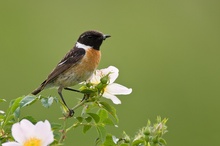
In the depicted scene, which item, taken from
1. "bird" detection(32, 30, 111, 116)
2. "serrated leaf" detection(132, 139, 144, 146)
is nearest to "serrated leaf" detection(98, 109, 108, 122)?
"serrated leaf" detection(132, 139, 144, 146)

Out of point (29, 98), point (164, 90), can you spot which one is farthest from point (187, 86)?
point (29, 98)

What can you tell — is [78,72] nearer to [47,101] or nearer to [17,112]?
[47,101]

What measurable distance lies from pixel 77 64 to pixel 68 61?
0.22ft

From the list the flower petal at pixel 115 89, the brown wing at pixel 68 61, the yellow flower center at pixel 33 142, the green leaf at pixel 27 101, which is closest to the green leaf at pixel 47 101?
the green leaf at pixel 27 101

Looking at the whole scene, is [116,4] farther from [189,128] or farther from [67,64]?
[67,64]

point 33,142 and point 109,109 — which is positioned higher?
point 109,109

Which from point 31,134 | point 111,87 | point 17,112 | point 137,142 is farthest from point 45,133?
point 111,87

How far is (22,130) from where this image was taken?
249 centimetres

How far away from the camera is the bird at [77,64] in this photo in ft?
13.1

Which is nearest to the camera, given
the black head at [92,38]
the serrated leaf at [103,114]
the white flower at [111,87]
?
the serrated leaf at [103,114]

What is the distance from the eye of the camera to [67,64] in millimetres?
4145

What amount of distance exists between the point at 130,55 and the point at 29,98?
8404mm

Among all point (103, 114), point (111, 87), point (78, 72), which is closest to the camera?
point (103, 114)

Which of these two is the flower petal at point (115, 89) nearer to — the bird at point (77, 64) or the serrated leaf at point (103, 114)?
the serrated leaf at point (103, 114)
